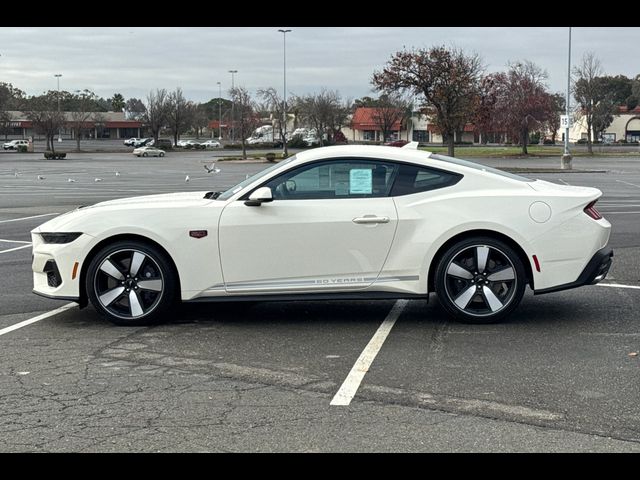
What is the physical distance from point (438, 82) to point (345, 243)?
3943 centimetres

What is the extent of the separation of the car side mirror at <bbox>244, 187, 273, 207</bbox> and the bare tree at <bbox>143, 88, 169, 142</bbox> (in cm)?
8874

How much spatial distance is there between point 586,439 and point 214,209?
379 cm

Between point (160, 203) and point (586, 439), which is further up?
point (160, 203)

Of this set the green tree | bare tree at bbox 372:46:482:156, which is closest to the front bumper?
bare tree at bbox 372:46:482:156

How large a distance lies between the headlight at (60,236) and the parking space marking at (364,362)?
2710mm

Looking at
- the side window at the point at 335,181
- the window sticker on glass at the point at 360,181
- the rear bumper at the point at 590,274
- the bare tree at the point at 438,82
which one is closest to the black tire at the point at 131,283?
the side window at the point at 335,181

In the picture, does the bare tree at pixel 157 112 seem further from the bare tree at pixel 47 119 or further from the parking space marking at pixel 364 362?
the parking space marking at pixel 364 362

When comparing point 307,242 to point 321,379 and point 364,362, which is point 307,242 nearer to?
point 364,362

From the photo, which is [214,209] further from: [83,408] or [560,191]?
[560,191]

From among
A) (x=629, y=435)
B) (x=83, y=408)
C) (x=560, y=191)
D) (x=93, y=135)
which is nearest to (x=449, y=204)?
(x=560, y=191)

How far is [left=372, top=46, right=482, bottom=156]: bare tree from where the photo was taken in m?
44.6

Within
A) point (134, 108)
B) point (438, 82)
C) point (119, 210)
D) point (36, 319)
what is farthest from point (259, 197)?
point (134, 108)

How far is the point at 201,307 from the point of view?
800cm

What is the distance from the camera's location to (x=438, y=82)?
4488cm
